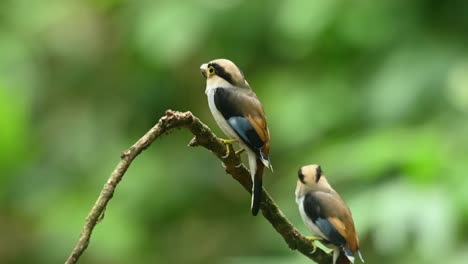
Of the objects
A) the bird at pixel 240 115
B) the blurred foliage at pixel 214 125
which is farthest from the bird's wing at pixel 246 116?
the blurred foliage at pixel 214 125

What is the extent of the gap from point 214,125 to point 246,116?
1976mm

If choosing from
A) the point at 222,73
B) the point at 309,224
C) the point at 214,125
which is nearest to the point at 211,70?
the point at 222,73

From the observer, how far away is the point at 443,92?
198 cm

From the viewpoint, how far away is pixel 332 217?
1.87 feet

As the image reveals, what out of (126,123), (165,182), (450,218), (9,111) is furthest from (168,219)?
(450,218)

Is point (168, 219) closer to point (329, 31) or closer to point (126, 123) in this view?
point (126, 123)

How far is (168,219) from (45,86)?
0.61 m

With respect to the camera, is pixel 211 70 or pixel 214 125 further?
pixel 214 125

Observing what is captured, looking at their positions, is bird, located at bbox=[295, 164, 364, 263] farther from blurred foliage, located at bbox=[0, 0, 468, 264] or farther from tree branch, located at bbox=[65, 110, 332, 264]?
blurred foliage, located at bbox=[0, 0, 468, 264]

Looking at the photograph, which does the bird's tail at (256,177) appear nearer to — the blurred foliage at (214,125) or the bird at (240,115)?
the bird at (240,115)

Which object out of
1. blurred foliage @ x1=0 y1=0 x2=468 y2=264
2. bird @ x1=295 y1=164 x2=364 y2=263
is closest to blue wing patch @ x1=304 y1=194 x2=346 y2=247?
bird @ x1=295 y1=164 x2=364 y2=263

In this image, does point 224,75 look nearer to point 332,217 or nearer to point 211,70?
point 211,70

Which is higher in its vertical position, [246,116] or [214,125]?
[214,125]

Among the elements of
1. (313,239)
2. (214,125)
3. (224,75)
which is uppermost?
(214,125)
